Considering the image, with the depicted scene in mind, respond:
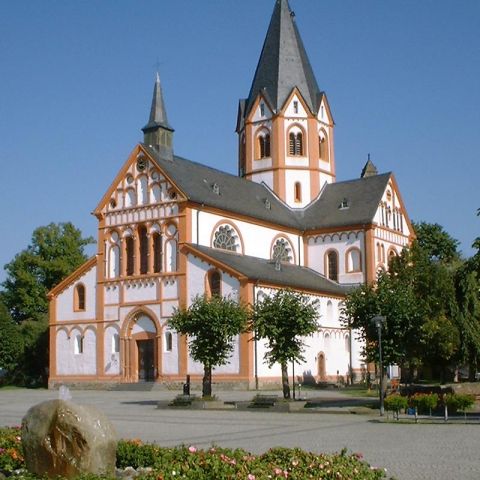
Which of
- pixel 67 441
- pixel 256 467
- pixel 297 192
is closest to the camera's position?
pixel 256 467

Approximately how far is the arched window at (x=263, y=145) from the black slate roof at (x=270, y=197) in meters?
2.81

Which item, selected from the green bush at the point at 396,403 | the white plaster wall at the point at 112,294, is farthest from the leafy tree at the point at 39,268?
the green bush at the point at 396,403

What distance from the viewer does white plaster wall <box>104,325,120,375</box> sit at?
57.2 metres

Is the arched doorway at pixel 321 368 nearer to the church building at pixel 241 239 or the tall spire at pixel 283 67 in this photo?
the church building at pixel 241 239

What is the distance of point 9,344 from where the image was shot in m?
63.5

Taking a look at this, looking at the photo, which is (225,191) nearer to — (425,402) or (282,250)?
(282,250)

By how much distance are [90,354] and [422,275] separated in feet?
87.0

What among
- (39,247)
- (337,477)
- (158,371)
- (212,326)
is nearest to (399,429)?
(337,477)

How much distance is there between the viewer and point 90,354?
2311 inches

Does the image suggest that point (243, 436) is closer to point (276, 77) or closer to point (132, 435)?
point (132, 435)

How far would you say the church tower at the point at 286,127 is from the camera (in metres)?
68.4

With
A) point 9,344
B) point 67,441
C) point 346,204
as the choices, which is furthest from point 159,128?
point 67,441

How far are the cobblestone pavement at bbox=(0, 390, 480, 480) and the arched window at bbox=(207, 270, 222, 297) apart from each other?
1844 centimetres

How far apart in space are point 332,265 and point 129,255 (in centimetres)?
1697
